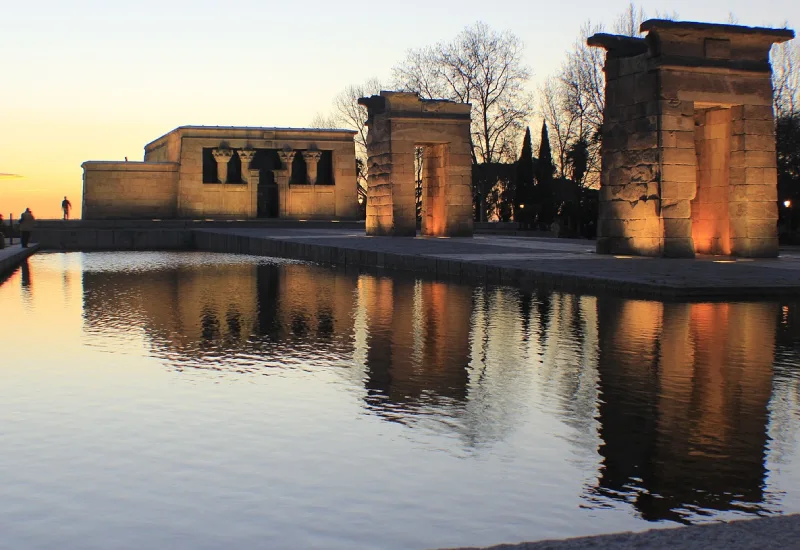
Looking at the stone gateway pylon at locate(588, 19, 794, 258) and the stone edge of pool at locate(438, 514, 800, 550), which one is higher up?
the stone gateway pylon at locate(588, 19, 794, 258)

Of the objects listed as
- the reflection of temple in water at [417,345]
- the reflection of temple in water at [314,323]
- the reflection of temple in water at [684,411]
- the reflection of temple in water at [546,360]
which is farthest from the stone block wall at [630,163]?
the reflection of temple in water at [684,411]

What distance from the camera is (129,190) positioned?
54.8 metres

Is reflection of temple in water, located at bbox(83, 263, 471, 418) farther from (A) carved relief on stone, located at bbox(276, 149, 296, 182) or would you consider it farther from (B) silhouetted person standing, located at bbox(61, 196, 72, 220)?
(B) silhouetted person standing, located at bbox(61, 196, 72, 220)

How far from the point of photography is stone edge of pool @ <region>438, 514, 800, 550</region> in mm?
3072

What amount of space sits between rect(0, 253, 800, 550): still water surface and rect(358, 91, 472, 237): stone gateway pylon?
914 inches

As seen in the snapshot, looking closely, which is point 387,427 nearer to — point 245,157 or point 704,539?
point 704,539

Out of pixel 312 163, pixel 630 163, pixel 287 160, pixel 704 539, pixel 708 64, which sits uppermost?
pixel 287 160

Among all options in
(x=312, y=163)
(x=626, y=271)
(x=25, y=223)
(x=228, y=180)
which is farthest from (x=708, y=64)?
(x=228, y=180)

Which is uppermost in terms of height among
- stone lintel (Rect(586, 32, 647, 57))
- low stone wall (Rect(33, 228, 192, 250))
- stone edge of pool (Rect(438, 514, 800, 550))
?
stone lintel (Rect(586, 32, 647, 57))

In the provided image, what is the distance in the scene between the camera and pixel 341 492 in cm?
433

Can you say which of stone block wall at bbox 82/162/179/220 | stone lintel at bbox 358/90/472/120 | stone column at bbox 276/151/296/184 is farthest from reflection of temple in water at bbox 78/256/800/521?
stone column at bbox 276/151/296/184

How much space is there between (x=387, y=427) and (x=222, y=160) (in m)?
50.5

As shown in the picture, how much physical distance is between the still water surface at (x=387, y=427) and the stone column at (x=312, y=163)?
45.4m

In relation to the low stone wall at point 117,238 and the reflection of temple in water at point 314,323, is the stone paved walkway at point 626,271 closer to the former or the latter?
the reflection of temple in water at point 314,323
